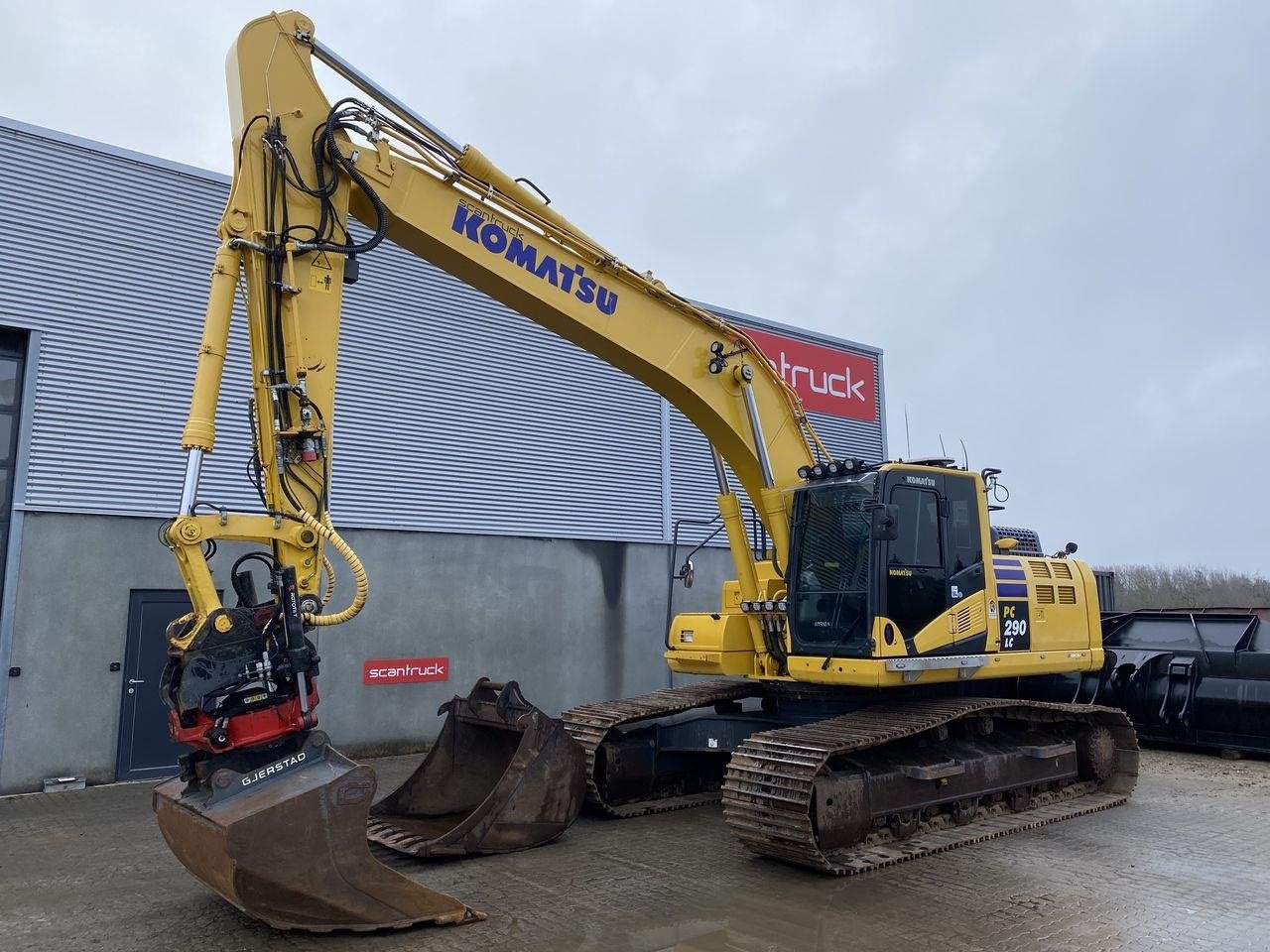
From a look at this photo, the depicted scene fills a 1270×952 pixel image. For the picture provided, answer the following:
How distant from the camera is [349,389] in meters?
11.7

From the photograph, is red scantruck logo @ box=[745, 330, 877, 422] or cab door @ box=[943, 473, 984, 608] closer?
cab door @ box=[943, 473, 984, 608]

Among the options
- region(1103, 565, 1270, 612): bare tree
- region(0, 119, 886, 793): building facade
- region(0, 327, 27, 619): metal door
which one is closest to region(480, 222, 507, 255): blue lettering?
region(0, 119, 886, 793): building facade

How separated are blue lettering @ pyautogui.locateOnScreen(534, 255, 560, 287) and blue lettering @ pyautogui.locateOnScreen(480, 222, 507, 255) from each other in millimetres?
315

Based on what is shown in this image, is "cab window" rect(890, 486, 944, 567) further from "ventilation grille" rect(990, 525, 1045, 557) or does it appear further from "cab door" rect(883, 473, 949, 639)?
"ventilation grille" rect(990, 525, 1045, 557)

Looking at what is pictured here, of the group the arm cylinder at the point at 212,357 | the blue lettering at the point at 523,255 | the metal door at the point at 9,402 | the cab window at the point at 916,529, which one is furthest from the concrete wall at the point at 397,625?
the cab window at the point at 916,529

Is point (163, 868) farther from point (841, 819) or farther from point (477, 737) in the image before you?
point (841, 819)

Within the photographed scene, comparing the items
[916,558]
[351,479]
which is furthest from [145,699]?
[916,558]

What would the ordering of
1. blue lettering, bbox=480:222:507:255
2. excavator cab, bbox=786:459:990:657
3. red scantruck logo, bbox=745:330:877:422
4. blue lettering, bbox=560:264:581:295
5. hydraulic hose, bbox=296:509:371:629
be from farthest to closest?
red scantruck logo, bbox=745:330:877:422 < excavator cab, bbox=786:459:990:657 < blue lettering, bbox=560:264:581:295 < blue lettering, bbox=480:222:507:255 < hydraulic hose, bbox=296:509:371:629

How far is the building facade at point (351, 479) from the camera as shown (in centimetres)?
966

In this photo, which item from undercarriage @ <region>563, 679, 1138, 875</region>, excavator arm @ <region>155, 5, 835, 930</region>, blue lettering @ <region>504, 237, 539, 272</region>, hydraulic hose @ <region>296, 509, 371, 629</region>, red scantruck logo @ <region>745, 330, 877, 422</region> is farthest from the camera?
red scantruck logo @ <region>745, 330, 877, 422</region>

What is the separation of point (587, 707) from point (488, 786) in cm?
142

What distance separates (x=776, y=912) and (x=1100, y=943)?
1729 mm

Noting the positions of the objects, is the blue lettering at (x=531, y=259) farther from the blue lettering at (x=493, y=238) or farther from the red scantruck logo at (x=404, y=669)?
the red scantruck logo at (x=404, y=669)

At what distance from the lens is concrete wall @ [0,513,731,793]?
31.0 ft
